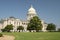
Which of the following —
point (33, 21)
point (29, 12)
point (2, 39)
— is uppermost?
point (29, 12)

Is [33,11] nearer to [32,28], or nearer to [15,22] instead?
[15,22]

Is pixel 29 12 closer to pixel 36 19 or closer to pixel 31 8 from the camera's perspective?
pixel 31 8

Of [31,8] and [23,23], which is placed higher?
[31,8]

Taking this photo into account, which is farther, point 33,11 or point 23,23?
point 23,23

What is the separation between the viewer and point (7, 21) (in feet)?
577

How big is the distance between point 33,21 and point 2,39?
71105 mm

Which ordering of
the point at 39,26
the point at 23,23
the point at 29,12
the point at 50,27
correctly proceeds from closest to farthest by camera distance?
the point at 39,26
the point at 50,27
the point at 29,12
the point at 23,23

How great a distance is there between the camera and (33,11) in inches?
6220

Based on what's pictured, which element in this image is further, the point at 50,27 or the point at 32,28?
the point at 50,27

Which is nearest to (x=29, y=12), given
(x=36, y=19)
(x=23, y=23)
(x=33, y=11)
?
(x=33, y=11)

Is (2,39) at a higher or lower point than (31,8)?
lower

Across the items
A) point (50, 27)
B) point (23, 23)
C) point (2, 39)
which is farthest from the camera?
point (23, 23)

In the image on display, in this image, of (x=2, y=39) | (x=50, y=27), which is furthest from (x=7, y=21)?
(x=2, y=39)

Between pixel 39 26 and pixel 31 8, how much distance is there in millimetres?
63606
